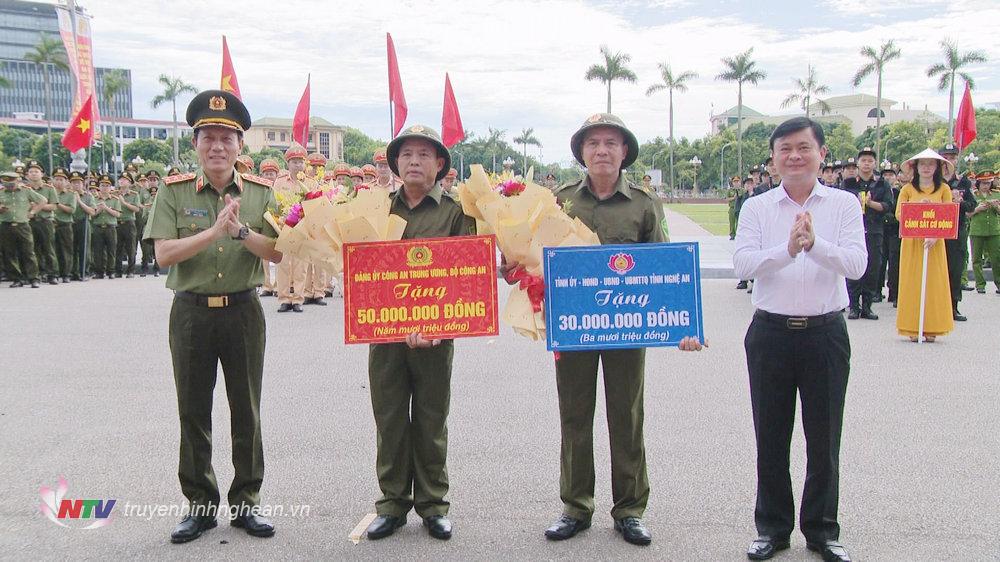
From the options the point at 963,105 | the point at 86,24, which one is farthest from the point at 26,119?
the point at 963,105

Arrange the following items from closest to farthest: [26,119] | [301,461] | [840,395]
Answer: [840,395], [301,461], [26,119]

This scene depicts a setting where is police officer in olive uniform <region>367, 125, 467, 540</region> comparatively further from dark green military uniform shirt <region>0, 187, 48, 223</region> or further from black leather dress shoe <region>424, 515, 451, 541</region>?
dark green military uniform shirt <region>0, 187, 48, 223</region>

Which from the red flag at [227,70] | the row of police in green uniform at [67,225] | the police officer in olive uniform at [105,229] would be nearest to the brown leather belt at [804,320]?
the red flag at [227,70]

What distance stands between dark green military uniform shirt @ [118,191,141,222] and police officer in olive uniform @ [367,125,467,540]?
47.0 feet

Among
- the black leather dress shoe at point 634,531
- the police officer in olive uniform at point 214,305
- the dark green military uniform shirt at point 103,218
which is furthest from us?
the dark green military uniform shirt at point 103,218

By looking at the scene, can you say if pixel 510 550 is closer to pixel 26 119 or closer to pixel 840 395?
pixel 840 395

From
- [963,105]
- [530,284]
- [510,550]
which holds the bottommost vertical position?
[510,550]

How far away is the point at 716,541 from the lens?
3.57 m

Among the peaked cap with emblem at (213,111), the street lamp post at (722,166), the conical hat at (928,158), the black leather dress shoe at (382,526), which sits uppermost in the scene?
the street lamp post at (722,166)

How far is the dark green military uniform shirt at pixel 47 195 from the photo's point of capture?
47.4ft

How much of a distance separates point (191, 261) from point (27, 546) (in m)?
1.50

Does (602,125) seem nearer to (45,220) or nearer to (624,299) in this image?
(624,299)

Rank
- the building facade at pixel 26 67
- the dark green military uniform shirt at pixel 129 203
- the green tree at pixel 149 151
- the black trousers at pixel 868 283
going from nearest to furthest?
the black trousers at pixel 868 283 < the dark green military uniform shirt at pixel 129 203 < the green tree at pixel 149 151 < the building facade at pixel 26 67

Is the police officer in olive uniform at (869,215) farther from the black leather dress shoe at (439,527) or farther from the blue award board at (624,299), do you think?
the black leather dress shoe at (439,527)
